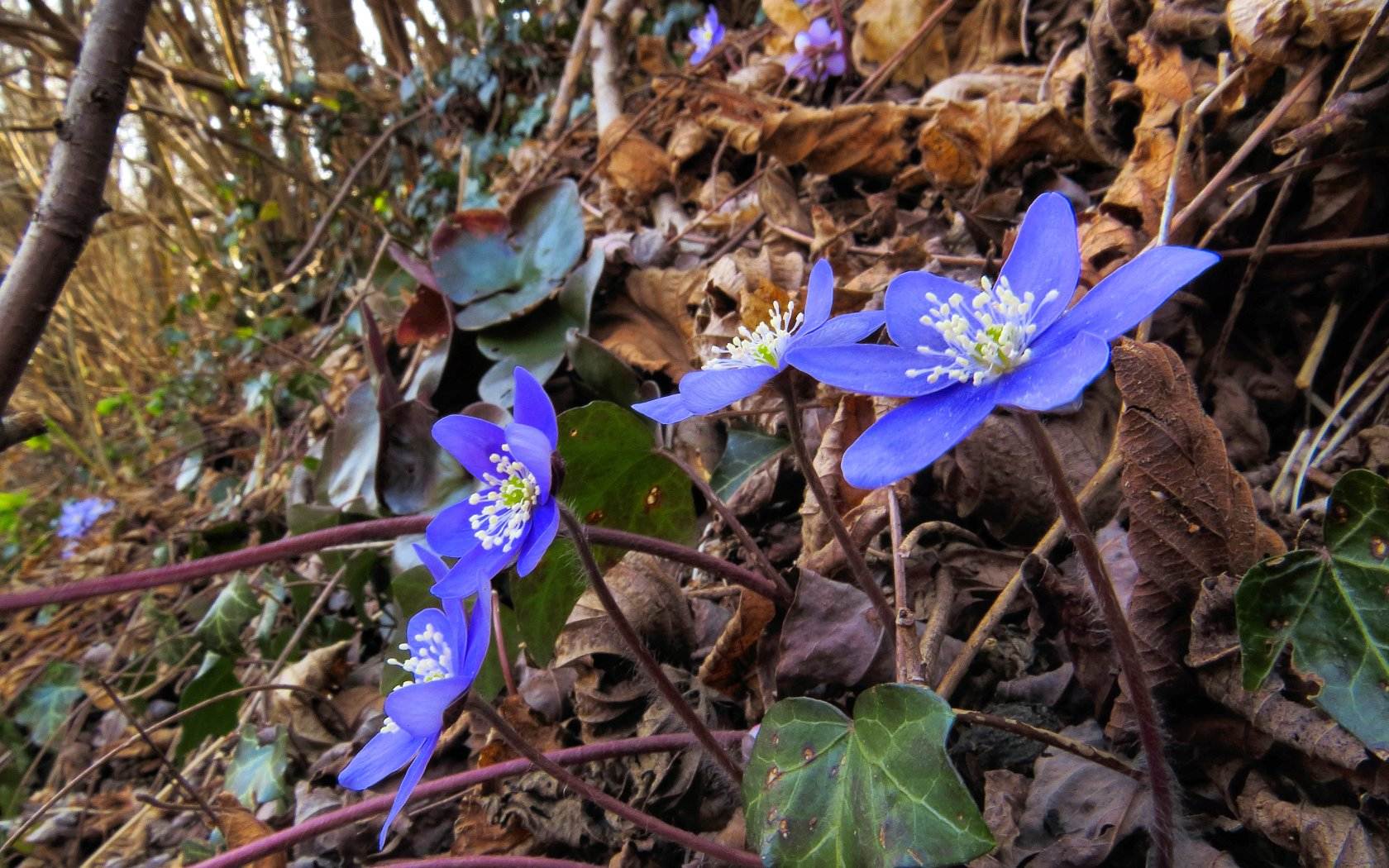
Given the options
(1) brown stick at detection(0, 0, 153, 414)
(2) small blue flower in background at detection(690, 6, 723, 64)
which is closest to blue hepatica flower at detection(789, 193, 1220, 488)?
(1) brown stick at detection(0, 0, 153, 414)

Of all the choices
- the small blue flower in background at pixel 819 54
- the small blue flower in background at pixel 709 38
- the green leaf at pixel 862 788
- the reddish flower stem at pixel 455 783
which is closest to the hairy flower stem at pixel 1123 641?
the green leaf at pixel 862 788

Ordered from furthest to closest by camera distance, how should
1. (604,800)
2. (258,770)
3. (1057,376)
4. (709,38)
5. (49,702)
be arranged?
(709,38) → (49,702) → (258,770) → (604,800) → (1057,376)

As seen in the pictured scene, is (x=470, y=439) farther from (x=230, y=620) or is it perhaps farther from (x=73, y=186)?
(x=230, y=620)

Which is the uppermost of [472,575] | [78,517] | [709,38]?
[709,38]

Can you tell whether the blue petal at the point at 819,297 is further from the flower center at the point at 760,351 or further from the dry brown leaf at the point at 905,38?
the dry brown leaf at the point at 905,38

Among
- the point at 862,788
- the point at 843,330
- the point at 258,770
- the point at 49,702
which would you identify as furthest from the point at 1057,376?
the point at 49,702

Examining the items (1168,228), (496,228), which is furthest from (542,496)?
(496,228)

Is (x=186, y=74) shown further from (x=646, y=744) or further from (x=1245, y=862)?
(x=1245, y=862)
